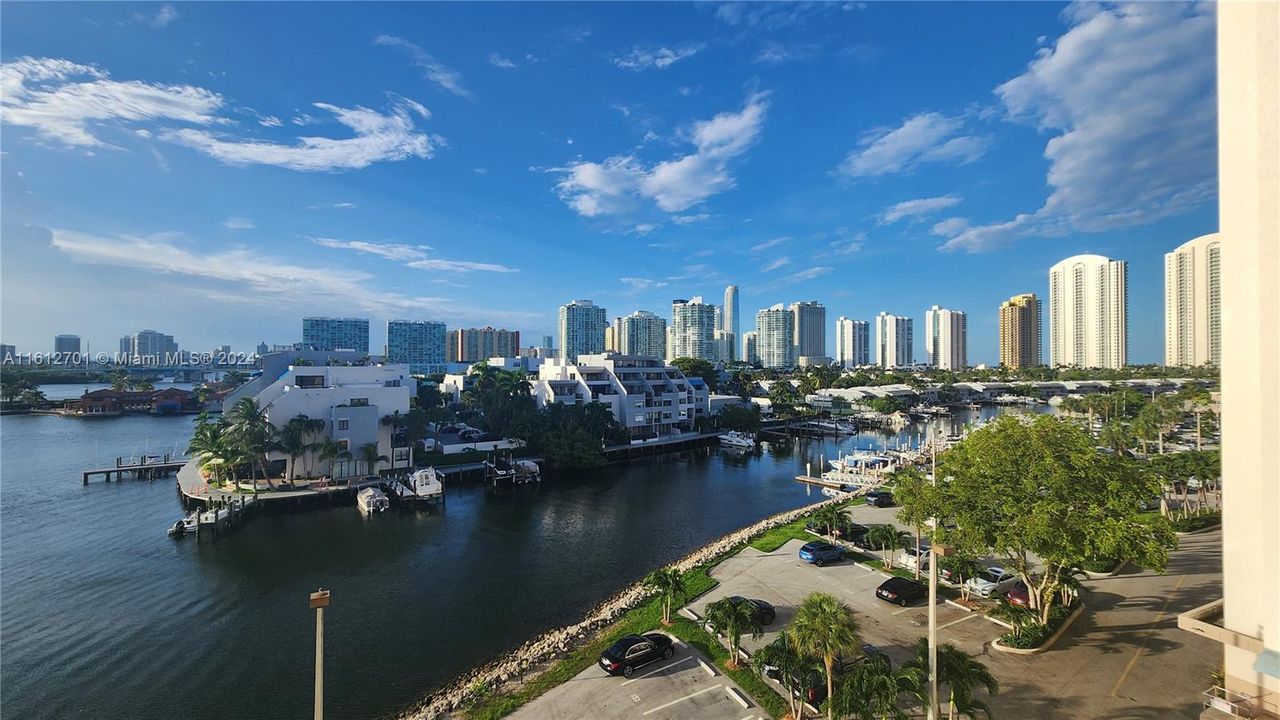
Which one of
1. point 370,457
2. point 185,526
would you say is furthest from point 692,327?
point 185,526

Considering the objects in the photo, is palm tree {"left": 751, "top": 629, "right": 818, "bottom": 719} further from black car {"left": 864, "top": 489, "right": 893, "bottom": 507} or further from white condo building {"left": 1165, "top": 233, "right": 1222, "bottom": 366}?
white condo building {"left": 1165, "top": 233, "right": 1222, "bottom": 366}

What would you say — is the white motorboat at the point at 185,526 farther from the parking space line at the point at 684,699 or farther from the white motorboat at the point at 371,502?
the parking space line at the point at 684,699

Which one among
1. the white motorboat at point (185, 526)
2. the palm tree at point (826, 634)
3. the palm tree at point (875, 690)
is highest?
the palm tree at point (826, 634)

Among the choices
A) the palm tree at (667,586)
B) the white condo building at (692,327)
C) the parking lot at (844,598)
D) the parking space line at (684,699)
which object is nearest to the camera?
the parking space line at (684,699)

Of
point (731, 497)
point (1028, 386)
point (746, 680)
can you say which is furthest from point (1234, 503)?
point (1028, 386)

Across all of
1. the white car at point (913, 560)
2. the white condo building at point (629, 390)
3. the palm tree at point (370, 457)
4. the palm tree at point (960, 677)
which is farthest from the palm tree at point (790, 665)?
the white condo building at point (629, 390)

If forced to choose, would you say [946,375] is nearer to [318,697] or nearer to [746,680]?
[746,680]

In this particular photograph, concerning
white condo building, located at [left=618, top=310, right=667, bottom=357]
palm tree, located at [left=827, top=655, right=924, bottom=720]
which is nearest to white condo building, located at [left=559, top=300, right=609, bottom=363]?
white condo building, located at [left=618, top=310, right=667, bottom=357]

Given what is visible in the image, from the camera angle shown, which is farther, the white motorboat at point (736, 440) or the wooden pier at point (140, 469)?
the white motorboat at point (736, 440)
